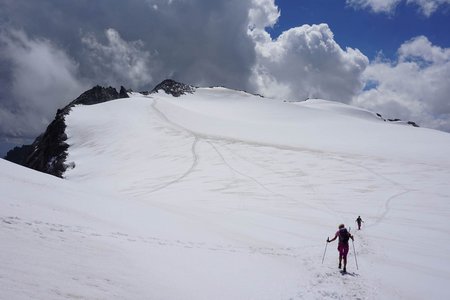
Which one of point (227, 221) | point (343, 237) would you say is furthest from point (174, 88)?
point (343, 237)

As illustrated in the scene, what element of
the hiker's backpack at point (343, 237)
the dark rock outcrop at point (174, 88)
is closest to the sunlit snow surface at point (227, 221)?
the hiker's backpack at point (343, 237)

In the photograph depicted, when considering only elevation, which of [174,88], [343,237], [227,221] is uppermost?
[174,88]

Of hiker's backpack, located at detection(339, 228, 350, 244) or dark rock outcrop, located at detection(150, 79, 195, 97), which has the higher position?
dark rock outcrop, located at detection(150, 79, 195, 97)

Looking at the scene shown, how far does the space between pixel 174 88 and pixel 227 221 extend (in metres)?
147

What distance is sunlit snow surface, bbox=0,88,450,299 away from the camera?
372 inches

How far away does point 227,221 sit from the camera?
21.4m

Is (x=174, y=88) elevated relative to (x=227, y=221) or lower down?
elevated

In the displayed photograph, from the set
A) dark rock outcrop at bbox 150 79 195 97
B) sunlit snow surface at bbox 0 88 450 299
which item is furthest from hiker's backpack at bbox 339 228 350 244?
dark rock outcrop at bbox 150 79 195 97

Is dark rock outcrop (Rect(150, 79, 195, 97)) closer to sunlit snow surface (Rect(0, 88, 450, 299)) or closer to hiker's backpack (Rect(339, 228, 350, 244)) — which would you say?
sunlit snow surface (Rect(0, 88, 450, 299))

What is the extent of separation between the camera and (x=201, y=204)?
92.9 ft

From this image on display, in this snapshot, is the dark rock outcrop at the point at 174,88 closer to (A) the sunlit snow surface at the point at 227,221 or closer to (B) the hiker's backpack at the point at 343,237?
(A) the sunlit snow surface at the point at 227,221

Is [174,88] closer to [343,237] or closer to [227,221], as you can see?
[227,221]

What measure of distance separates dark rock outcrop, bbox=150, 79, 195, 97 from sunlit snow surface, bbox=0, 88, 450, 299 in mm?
98511

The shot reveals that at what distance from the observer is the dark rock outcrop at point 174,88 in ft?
512
